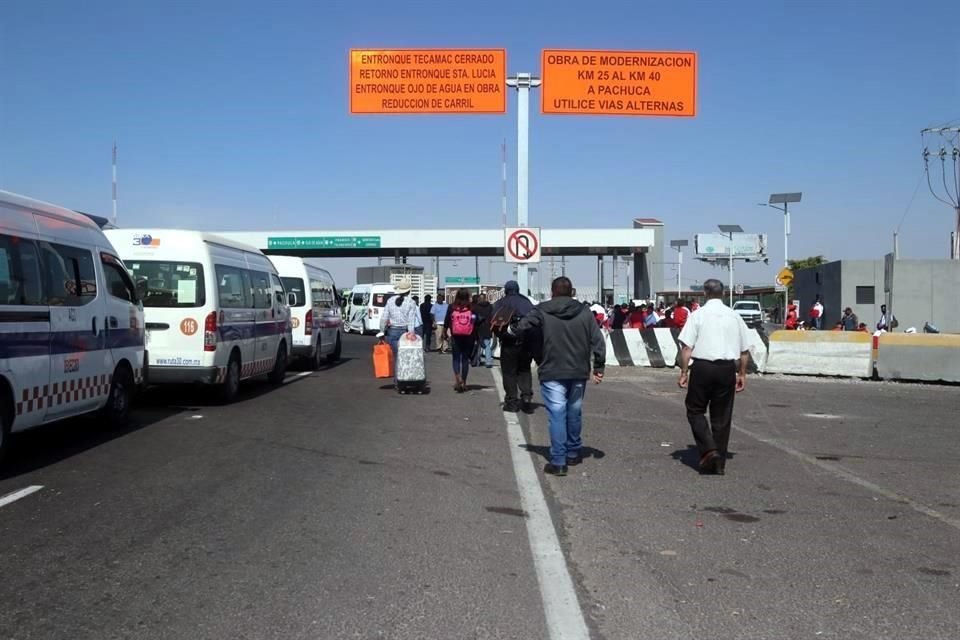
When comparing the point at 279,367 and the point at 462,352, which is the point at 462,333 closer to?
the point at 462,352

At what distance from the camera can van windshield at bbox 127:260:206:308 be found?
1230 centimetres

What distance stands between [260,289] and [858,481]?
998 centimetres

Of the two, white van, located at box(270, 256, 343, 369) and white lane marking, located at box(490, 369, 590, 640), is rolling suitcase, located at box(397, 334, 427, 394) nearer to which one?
white van, located at box(270, 256, 343, 369)

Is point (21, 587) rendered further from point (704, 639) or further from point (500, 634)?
point (704, 639)

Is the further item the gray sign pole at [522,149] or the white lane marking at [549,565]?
the gray sign pole at [522,149]

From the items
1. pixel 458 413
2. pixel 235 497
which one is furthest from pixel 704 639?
pixel 458 413

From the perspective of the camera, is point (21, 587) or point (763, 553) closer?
point (21, 587)

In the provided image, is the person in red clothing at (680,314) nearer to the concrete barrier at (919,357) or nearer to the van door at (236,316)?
the concrete barrier at (919,357)

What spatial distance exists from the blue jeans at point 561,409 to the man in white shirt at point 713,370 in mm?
984

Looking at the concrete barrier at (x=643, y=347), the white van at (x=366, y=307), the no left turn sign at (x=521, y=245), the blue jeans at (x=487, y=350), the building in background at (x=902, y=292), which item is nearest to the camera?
the no left turn sign at (x=521, y=245)

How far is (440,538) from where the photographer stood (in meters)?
5.97

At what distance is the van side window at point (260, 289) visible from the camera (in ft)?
47.6

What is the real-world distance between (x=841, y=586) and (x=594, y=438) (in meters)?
5.40

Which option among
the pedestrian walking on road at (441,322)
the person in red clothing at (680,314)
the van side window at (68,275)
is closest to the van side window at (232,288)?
the van side window at (68,275)
